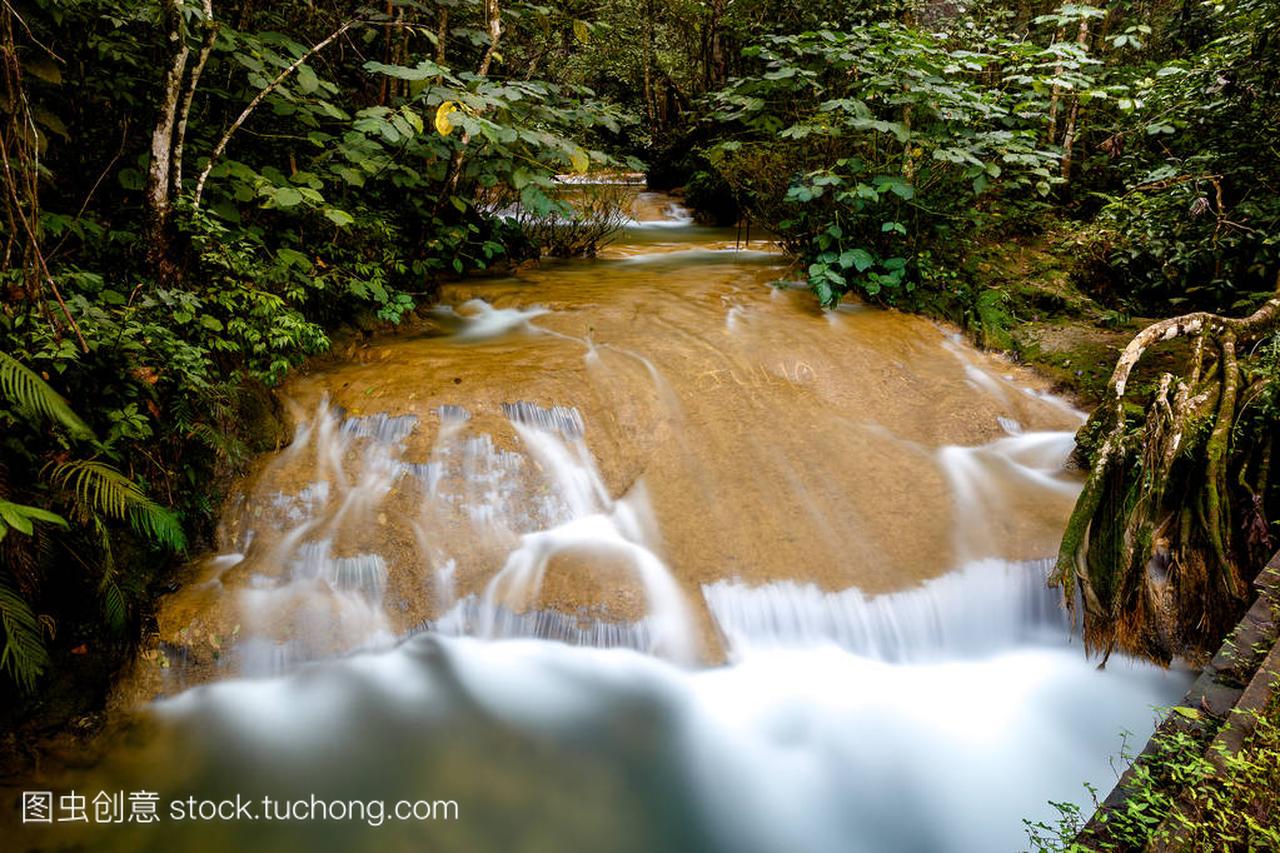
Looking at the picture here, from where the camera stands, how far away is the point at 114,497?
8.71 feet

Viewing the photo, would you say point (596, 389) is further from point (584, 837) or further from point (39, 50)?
point (39, 50)

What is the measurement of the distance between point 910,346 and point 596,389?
2785mm

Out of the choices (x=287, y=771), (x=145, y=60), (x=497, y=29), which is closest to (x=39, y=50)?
(x=145, y=60)

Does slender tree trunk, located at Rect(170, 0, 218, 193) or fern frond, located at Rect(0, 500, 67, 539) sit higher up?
slender tree trunk, located at Rect(170, 0, 218, 193)

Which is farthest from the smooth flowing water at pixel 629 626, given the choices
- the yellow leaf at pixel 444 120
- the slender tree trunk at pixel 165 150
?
the yellow leaf at pixel 444 120

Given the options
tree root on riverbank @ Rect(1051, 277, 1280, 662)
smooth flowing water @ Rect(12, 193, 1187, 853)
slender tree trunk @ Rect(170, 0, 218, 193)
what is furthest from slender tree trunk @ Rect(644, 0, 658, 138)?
tree root on riverbank @ Rect(1051, 277, 1280, 662)

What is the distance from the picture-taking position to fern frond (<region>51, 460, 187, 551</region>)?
257cm

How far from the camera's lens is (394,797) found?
106 inches

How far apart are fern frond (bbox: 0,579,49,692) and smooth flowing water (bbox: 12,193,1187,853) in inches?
21.4

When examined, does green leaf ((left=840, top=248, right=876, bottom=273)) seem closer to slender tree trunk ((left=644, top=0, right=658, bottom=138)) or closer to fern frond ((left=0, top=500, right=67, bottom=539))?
fern frond ((left=0, top=500, right=67, bottom=539))

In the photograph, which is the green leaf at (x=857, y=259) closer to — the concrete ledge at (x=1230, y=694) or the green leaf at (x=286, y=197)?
the concrete ledge at (x=1230, y=694)

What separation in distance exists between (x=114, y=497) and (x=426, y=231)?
3.76 meters

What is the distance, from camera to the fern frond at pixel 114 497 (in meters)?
2.57

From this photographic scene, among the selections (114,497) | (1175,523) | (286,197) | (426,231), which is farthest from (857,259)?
(114,497)
